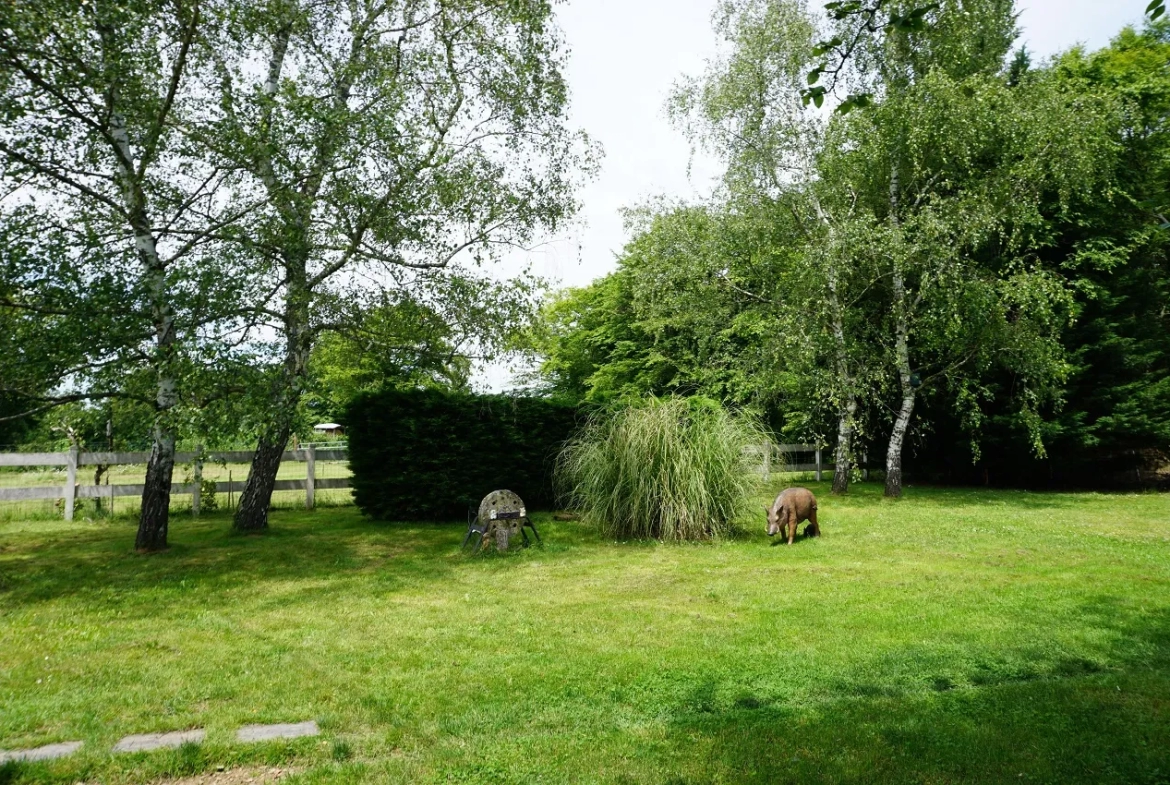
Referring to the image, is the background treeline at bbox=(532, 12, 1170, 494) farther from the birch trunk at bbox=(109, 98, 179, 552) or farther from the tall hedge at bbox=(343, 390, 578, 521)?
the birch trunk at bbox=(109, 98, 179, 552)

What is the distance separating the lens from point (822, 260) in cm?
1527

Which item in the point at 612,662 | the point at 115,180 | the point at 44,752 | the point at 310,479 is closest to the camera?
the point at 44,752

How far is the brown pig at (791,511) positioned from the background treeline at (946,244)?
238 inches

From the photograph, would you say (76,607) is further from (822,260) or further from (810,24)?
(810,24)

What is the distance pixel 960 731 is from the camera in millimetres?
3768

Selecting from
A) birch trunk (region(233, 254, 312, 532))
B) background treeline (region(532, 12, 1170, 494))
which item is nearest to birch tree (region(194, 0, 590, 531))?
birch trunk (region(233, 254, 312, 532))

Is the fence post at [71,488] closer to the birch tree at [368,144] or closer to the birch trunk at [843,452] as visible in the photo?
the birch tree at [368,144]

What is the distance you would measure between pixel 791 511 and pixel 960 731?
6353 mm

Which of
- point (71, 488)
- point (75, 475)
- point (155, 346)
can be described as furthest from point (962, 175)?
point (71, 488)

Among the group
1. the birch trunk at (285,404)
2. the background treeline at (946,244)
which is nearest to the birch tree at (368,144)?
the birch trunk at (285,404)

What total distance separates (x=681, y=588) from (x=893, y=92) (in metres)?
13.3

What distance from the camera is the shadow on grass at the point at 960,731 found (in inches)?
131

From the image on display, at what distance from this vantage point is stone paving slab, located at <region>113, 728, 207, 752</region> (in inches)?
141

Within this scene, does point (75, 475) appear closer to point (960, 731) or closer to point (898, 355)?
point (960, 731)
